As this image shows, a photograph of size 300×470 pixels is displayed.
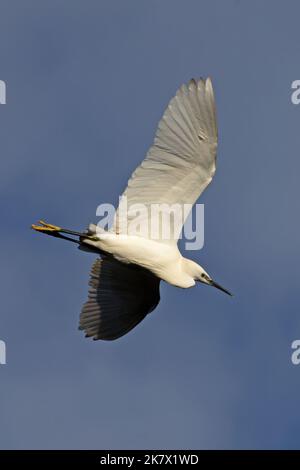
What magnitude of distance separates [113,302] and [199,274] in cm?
132

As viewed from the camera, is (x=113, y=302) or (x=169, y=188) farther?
(x=113, y=302)

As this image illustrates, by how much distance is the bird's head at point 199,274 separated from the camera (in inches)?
556

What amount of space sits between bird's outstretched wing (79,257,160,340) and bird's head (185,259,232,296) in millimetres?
684

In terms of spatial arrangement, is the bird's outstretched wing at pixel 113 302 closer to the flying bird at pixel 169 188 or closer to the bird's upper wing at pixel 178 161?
the flying bird at pixel 169 188

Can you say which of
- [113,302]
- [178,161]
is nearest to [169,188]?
[178,161]

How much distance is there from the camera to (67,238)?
13.8 metres

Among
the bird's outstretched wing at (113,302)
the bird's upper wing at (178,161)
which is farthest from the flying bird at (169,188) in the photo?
the bird's outstretched wing at (113,302)

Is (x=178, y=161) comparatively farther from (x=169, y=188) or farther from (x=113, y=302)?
(x=113, y=302)

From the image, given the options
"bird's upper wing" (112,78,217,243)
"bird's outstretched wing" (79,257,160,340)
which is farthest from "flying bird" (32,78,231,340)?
"bird's outstretched wing" (79,257,160,340)

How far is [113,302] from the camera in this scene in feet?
49.1

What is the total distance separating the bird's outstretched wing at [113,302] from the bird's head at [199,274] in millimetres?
684

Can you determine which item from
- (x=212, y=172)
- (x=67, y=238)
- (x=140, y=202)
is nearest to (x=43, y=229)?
(x=67, y=238)

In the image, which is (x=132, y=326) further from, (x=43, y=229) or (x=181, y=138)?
(x=181, y=138)

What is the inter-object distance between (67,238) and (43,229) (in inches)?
18.7
